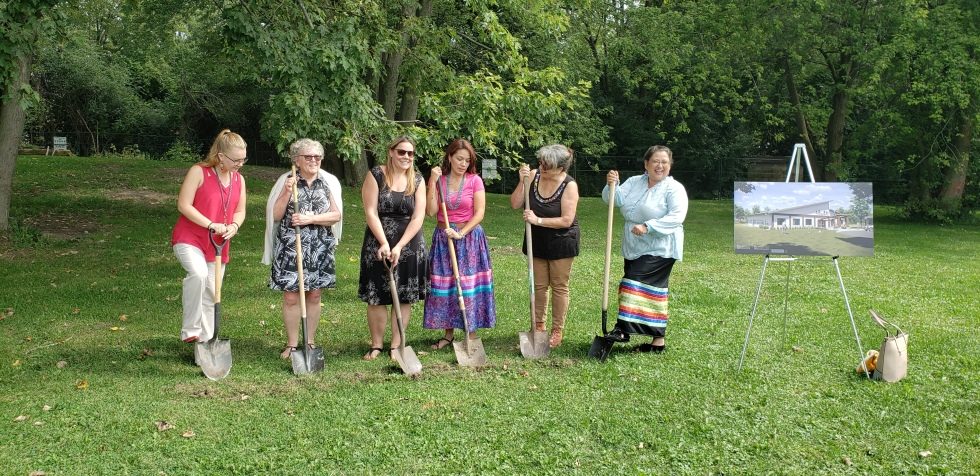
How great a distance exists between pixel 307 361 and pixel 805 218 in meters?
4.06

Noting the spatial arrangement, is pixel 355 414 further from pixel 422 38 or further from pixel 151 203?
pixel 151 203

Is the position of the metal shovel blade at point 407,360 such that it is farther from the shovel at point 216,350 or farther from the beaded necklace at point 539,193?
the beaded necklace at point 539,193

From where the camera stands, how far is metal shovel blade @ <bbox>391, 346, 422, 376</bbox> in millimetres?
6211

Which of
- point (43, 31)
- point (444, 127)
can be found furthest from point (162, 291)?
point (444, 127)

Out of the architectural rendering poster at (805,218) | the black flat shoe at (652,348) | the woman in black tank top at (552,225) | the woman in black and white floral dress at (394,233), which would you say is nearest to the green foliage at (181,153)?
the woman in black and white floral dress at (394,233)

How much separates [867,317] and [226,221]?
21.7 feet

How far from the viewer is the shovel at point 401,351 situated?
6.23m

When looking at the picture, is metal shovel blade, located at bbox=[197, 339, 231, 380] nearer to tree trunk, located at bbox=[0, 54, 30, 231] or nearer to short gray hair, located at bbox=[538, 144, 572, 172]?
short gray hair, located at bbox=[538, 144, 572, 172]

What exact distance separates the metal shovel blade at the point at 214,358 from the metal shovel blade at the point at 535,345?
236cm

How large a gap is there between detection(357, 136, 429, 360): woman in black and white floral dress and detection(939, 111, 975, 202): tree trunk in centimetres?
1810

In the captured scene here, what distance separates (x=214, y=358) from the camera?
6266mm

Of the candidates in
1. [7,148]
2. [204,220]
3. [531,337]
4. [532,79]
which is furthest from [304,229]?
[7,148]

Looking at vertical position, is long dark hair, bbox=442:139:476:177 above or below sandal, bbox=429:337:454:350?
above

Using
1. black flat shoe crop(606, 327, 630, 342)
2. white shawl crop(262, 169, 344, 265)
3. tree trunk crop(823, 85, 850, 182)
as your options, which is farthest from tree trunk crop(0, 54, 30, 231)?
tree trunk crop(823, 85, 850, 182)
